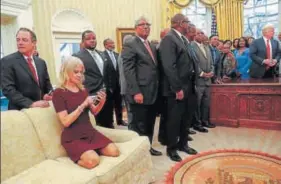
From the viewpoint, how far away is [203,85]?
348 cm

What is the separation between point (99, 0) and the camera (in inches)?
190

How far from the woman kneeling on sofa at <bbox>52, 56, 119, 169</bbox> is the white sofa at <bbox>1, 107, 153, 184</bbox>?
2.5 inches

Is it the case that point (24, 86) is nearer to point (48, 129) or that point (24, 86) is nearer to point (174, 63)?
point (48, 129)

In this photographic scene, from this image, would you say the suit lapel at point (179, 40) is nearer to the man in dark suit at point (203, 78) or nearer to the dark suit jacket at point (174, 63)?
the dark suit jacket at point (174, 63)

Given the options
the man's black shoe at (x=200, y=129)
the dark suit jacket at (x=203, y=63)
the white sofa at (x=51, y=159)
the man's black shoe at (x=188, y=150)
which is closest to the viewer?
the white sofa at (x=51, y=159)

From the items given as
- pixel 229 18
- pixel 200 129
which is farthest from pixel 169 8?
pixel 200 129

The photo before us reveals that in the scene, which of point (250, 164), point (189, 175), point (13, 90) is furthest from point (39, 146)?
point (250, 164)

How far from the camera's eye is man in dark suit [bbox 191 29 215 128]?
3.35 metres

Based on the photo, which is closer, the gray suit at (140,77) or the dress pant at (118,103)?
the gray suit at (140,77)

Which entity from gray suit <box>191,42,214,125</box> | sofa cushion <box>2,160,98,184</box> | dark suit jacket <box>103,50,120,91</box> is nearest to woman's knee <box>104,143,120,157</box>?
sofa cushion <box>2,160,98,184</box>

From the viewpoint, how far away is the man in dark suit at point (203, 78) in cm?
335

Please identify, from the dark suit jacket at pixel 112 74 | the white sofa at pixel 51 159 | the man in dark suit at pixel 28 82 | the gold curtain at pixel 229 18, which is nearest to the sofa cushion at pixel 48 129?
the white sofa at pixel 51 159

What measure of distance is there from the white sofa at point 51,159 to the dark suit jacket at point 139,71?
0.52 m

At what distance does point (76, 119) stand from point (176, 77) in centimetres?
105
